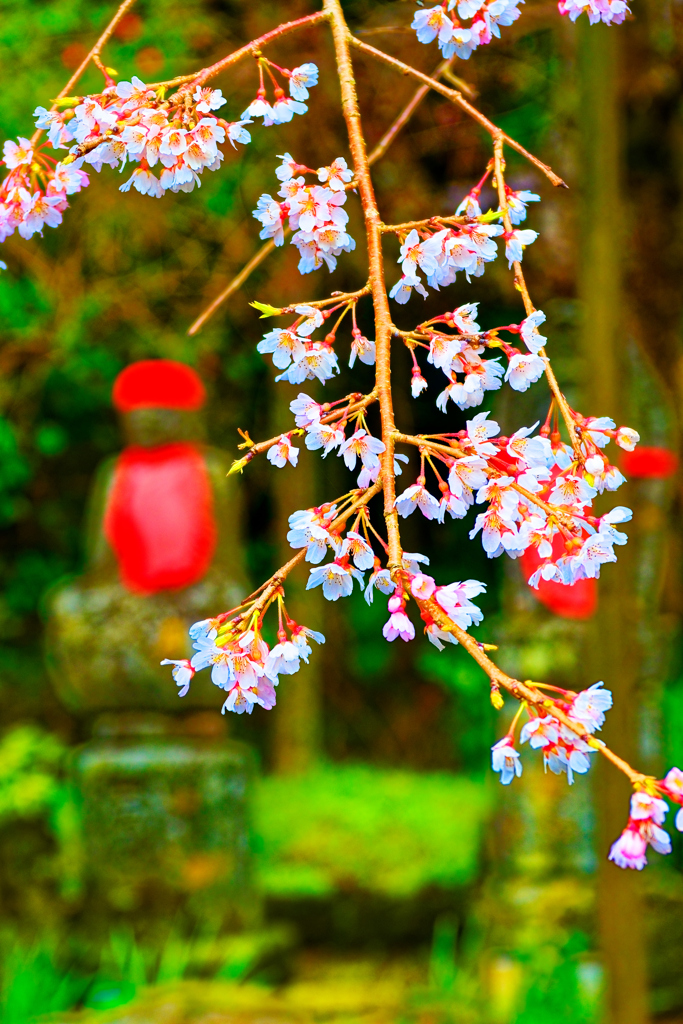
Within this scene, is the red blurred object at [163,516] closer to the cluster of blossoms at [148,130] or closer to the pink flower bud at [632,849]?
the cluster of blossoms at [148,130]

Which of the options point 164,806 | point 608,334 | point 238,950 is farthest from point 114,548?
point 608,334

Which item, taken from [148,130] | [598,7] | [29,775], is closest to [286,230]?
[148,130]

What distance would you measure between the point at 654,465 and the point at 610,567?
1.36 meters

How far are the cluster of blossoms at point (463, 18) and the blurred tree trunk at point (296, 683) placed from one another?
3207mm

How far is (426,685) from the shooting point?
4938 mm

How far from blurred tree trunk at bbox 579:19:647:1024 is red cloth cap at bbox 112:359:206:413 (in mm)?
1493

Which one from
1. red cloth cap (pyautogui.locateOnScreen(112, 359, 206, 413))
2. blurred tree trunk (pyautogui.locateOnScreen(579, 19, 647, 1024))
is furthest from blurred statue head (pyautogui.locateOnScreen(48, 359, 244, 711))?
blurred tree trunk (pyautogui.locateOnScreen(579, 19, 647, 1024))

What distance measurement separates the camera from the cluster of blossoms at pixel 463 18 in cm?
84

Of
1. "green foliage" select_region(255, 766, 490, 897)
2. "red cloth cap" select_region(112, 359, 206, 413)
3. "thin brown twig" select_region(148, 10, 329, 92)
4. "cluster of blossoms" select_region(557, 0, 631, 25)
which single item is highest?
"red cloth cap" select_region(112, 359, 206, 413)

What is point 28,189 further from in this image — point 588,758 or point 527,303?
point 588,758

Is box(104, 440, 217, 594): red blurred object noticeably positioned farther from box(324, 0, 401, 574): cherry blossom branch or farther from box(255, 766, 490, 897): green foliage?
box(324, 0, 401, 574): cherry blossom branch

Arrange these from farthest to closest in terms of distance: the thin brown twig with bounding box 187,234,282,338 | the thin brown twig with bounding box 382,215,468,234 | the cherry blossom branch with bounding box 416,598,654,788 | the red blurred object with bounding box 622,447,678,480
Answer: the red blurred object with bounding box 622,447,678,480
the thin brown twig with bounding box 187,234,282,338
the thin brown twig with bounding box 382,215,468,234
the cherry blossom branch with bounding box 416,598,654,788

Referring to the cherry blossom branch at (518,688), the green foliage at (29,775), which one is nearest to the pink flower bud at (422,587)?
the cherry blossom branch at (518,688)

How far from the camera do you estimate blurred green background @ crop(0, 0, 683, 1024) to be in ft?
8.11
